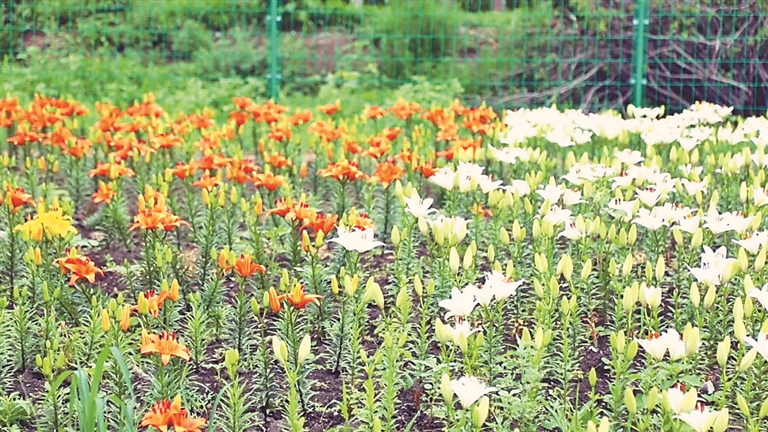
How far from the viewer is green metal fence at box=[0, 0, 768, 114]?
9.43m

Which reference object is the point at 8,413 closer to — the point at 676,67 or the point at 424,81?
the point at 424,81

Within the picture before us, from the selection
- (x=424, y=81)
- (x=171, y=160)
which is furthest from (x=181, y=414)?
(x=424, y=81)

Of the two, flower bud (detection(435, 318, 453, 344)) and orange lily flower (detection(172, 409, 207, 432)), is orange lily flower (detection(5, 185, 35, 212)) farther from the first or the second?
flower bud (detection(435, 318, 453, 344))

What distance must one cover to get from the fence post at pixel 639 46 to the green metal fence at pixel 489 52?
1 cm

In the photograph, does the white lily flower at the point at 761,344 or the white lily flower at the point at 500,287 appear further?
the white lily flower at the point at 500,287

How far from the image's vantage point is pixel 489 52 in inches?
412

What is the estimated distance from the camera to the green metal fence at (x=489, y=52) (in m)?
9.43

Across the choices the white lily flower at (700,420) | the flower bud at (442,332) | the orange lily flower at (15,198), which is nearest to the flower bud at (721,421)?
the white lily flower at (700,420)

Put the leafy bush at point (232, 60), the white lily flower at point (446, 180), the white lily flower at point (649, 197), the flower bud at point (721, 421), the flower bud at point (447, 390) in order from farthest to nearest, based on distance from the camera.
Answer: the leafy bush at point (232, 60) → the white lily flower at point (446, 180) → the white lily flower at point (649, 197) → the flower bud at point (447, 390) → the flower bud at point (721, 421)

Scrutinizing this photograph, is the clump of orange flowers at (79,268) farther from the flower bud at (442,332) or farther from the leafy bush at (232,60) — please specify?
the leafy bush at (232,60)

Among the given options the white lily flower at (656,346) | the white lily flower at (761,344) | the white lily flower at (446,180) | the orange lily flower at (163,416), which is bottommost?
the orange lily flower at (163,416)

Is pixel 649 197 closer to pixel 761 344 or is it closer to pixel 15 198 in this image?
pixel 761 344

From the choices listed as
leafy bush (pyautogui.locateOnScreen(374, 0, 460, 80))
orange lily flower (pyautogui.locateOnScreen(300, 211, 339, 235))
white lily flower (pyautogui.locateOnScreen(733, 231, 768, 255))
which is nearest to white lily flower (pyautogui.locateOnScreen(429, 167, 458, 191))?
orange lily flower (pyautogui.locateOnScreen(300, 211, 339, 235))

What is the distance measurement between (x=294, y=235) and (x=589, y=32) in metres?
6.75
